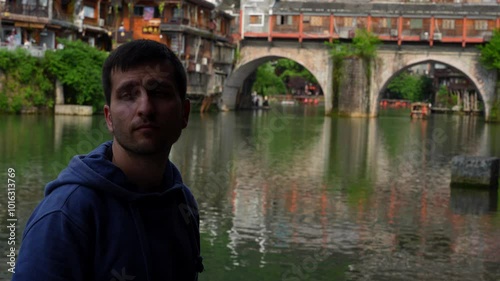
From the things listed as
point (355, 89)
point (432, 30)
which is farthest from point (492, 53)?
point (355, 89)

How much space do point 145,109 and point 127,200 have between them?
331mm

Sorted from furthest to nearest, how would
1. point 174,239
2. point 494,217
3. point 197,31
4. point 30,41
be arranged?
point 197,31 < point 30,41 < point 494,217 < point 174,239

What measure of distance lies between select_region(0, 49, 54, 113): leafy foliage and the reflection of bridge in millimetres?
21512

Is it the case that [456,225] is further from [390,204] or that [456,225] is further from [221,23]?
[221,23]

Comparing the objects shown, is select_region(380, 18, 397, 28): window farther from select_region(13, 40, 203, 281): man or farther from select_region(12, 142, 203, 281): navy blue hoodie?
select_region(12, 142, 203, 281): navy blue hoodie

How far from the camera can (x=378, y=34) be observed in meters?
58.5

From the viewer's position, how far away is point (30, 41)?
46531mm

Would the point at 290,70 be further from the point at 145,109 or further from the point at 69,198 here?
the point at 69,198

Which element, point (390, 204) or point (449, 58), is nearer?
point (390, 204)

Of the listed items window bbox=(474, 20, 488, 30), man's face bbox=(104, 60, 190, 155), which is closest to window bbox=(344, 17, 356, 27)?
window bbox=(474, 20, 488, 30)

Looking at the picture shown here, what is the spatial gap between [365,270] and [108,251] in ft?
24.4

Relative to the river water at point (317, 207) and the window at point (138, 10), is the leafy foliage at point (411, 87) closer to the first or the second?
the window at point (138, 10)

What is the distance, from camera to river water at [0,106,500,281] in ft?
33.4

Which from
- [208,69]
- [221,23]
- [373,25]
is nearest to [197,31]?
[208,69]
